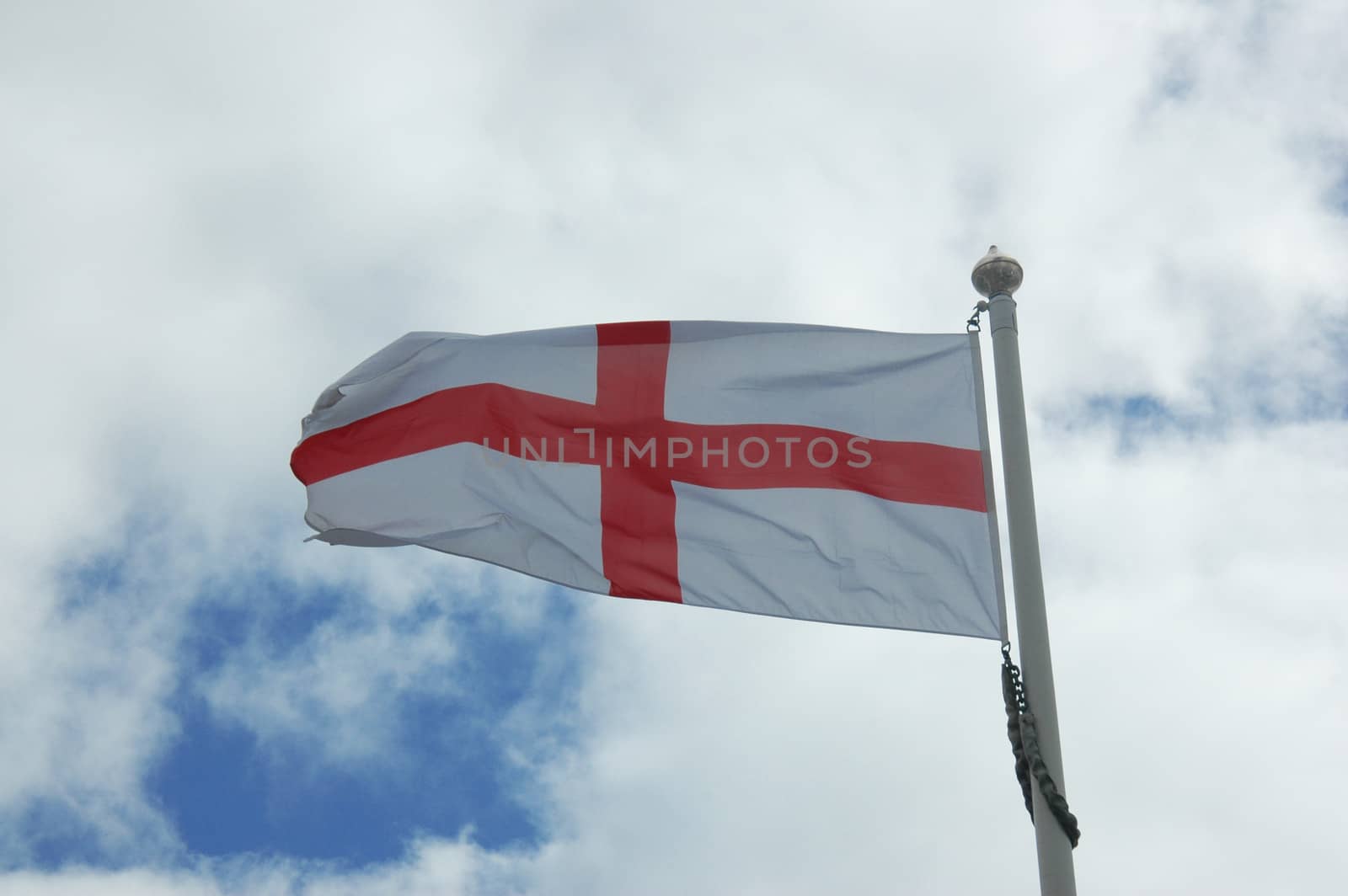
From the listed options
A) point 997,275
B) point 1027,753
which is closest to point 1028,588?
point 1027,753

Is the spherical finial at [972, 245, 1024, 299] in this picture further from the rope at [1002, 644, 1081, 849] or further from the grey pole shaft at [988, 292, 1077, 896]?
the rope at [1002, 644, 1081, 849]

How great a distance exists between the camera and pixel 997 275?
10008 millimetres

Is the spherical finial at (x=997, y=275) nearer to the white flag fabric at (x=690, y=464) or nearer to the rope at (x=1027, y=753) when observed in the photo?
the white flag fabric at (x=690, y=464)

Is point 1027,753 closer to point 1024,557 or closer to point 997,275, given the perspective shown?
point 1024,557

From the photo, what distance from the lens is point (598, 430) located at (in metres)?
11.3

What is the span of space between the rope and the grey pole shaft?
1.5 inches

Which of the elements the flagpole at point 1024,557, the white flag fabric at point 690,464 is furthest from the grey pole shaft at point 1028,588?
the white flag fabric at point 690,464

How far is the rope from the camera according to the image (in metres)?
8.28

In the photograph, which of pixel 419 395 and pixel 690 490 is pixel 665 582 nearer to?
pixel 690 490

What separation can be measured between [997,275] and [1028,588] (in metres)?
2.30

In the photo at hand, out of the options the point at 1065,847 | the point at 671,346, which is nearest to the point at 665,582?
the point at 671,346

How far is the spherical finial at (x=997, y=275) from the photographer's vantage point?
10.0 metres

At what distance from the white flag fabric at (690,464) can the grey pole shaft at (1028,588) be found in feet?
2.55

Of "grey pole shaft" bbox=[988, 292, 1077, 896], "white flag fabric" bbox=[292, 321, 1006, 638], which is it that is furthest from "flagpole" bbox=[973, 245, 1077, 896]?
"white flag fabric" bbox=[292, 321, 1006, 638]
